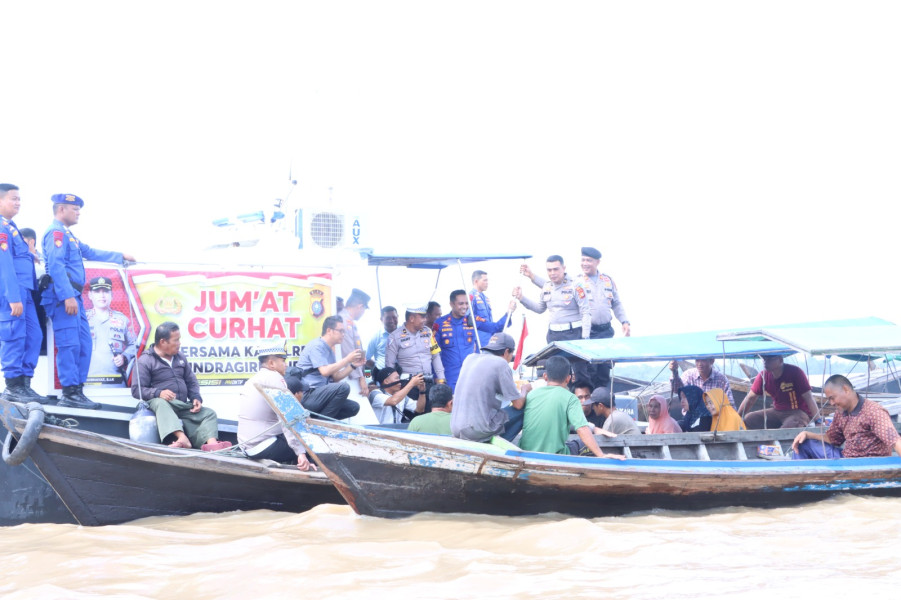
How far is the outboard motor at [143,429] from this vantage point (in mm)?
7426

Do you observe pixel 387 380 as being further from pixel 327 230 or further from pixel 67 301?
pixel 67 301

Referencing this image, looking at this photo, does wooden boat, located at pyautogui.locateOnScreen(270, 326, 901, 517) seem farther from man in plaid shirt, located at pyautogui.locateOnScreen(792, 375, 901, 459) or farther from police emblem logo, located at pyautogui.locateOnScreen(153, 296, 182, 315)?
police emblem logo, located at pyautogui.locateOnScreen(153, 296, 182, 315)

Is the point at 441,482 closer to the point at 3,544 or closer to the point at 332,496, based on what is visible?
the point at 332,496

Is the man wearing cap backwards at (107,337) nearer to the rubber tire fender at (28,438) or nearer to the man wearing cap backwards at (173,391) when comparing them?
the man wearing cap backwards at (173,391)

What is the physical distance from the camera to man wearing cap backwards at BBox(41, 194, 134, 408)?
7.32m

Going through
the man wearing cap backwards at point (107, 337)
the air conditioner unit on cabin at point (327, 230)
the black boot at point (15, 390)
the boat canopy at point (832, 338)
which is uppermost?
the air conditioner unit on cabin at point (327, 230)

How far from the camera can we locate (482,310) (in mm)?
10305

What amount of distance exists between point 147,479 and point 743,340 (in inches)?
215

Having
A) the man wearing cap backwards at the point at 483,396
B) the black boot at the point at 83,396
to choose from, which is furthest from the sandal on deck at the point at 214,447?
the man wearing cap backwards at the point at 483,396

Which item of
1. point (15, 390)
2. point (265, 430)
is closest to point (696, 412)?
point (265, 430)

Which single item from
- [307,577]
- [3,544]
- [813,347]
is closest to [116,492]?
[3,544]

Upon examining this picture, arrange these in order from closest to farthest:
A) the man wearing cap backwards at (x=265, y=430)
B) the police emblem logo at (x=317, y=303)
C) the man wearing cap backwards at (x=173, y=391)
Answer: the man wearing cap backwards at (x=265, y=430), the man wearing cap backwards at (x=173, y=391), the police emblem logo at (x=317, y=303)

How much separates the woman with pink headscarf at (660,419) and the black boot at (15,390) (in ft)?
20.2

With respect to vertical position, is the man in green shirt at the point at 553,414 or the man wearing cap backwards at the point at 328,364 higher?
the man wearing cap backwards at the point at 328,364
